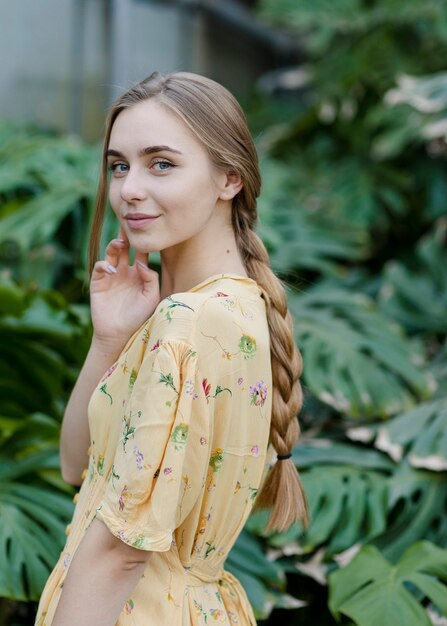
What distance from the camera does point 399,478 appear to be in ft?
8.05

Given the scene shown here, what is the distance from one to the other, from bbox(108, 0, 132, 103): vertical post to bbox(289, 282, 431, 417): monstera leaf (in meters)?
1.98

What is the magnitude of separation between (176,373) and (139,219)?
23 centimetres

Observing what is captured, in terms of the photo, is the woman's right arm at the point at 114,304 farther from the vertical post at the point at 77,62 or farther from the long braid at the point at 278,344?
the vertical post at the point at 77,62

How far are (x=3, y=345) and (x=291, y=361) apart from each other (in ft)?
3.70

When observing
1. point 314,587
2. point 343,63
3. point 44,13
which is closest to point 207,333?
point 314,587

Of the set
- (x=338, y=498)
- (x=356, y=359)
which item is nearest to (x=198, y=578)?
(x=338, y=498)

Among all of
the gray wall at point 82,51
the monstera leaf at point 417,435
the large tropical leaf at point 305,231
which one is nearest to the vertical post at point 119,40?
the gray wall at point 82,51

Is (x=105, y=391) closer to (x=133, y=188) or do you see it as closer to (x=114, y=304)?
(x=114, y=304)

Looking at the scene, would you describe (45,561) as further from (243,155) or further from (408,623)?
(243,155)

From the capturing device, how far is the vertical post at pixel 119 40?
4.57 meters

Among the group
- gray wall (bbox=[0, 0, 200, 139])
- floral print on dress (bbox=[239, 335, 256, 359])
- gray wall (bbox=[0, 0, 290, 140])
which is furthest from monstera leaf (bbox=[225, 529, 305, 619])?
gray wall (bbox=[0, 0, 200, 139])

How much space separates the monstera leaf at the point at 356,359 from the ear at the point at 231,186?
1.42m

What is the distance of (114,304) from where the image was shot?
1391 mm

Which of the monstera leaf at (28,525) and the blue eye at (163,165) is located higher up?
the blue eye at (163,165)
